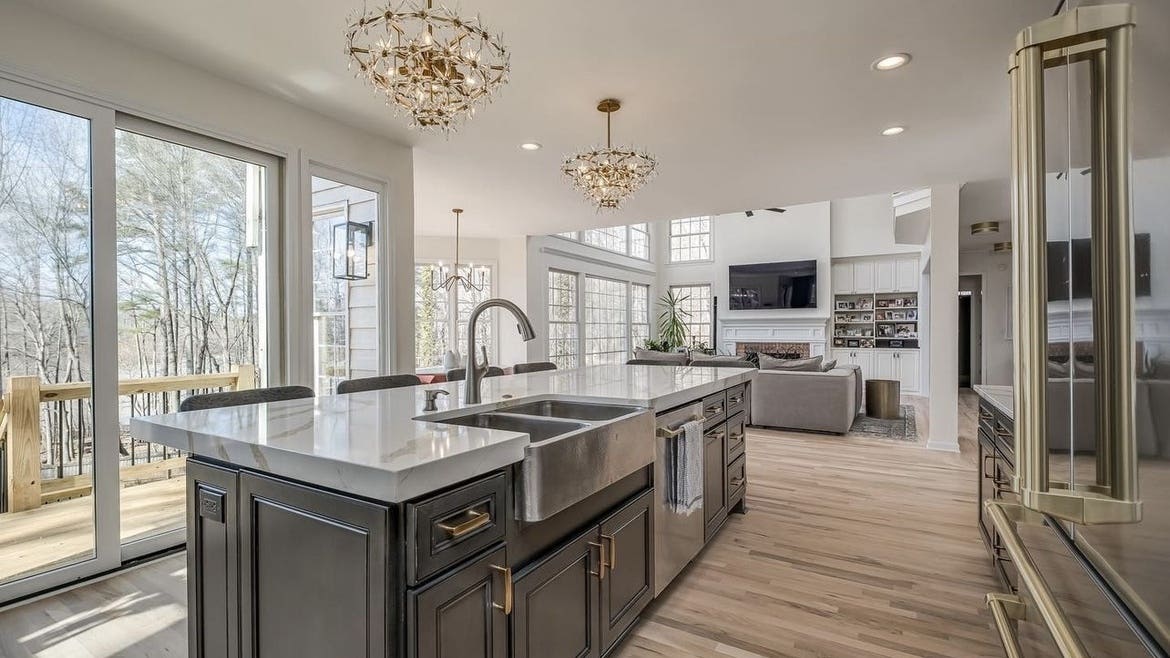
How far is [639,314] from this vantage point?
11430 mm

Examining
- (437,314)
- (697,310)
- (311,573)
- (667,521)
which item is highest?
(697,310)

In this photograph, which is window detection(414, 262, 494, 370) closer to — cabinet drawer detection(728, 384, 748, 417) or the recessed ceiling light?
cabinet drawer detection(728, 384, 748, 417)

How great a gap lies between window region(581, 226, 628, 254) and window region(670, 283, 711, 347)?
216 centimetres

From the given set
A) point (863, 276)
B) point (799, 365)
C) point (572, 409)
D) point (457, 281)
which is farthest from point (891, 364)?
point (572, 409)

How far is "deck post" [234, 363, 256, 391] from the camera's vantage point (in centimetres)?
312

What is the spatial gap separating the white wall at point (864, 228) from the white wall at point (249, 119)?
325 inches

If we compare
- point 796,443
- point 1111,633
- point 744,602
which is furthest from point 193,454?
point 796,443

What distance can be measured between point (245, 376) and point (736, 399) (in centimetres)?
294

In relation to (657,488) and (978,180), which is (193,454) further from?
(978,180)

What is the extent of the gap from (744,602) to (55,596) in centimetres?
296

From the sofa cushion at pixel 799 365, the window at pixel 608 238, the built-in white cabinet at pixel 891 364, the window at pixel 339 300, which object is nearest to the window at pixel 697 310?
the window at pixel 608 238

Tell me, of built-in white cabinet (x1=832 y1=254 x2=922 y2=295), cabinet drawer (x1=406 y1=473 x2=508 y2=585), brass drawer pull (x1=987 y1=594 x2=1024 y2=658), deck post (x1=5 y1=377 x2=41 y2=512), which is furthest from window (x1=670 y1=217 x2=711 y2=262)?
cabinet drawer (x1=406 y1=473 x2=508 y2=585)

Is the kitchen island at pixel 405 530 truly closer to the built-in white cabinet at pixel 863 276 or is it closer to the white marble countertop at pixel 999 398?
the white marble countertop at pixel 999 398

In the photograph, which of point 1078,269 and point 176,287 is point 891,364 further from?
point 176,287
